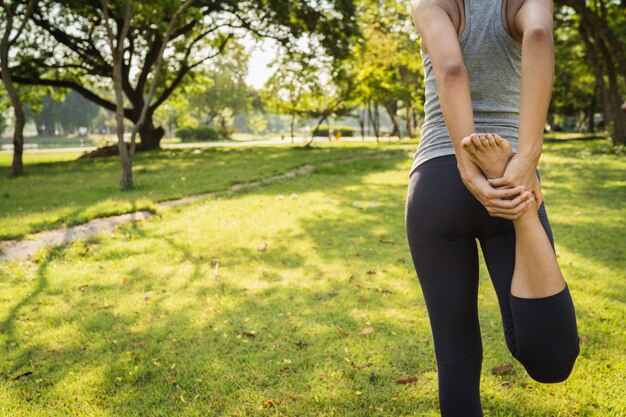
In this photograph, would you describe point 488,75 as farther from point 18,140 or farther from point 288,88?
point 288,88

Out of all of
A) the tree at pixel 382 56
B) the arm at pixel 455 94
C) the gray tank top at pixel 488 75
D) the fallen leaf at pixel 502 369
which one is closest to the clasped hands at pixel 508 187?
the arm at pixel 455 94

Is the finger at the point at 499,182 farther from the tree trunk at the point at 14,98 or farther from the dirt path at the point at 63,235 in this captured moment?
the tree trunk at the point at 14,98

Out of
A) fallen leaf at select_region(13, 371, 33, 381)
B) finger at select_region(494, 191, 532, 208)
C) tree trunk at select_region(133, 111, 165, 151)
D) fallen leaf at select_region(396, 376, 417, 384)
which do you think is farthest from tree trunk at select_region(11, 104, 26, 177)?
finger at select_region(494, 191, 532, 208)

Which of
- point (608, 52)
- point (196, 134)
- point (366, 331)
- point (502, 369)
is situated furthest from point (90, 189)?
point (196, 134)

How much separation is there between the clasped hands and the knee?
0.48m

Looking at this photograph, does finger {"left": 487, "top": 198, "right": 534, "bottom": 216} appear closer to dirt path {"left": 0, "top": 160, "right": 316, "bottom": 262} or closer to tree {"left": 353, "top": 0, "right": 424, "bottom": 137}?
dirt path {"left": 0, "top": 160, "right": 316, "bottom": 262}

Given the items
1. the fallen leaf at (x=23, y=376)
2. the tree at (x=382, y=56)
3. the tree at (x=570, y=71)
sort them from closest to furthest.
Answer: the fallen leaf at (x=23, y=376)
the tree at (x=570, y=71)
the tree at (x=382, y=56)

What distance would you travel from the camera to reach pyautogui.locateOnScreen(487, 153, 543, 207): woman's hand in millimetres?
1425

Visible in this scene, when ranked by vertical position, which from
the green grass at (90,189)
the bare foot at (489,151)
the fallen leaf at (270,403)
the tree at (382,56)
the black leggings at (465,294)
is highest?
the tree at (382,56)

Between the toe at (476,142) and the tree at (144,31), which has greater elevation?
the tree at (144,31)

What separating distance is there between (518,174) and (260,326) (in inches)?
115

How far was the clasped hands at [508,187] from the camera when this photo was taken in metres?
1.42

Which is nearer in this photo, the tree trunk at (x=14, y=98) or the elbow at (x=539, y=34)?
the elbow at (x=539, y=34)

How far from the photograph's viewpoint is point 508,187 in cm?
143
